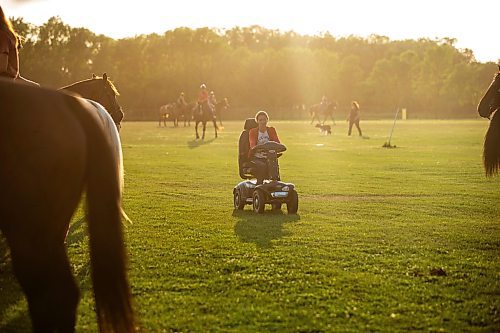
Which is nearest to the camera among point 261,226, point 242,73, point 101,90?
point 261,226

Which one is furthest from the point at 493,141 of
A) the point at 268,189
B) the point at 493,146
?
the point at 268,189

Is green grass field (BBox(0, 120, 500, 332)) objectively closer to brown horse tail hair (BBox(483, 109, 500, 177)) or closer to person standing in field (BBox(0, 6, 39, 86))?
brown horse tail hair (BBox(483, 109, 500, 177))

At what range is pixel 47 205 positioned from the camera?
4.30 metres

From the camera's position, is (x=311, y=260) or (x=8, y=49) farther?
(x=311, y=260)

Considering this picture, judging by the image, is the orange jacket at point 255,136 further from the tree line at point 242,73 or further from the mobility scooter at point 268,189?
the tree line at point 242,73

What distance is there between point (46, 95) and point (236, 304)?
2581 millimetres

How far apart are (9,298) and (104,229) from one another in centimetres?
205

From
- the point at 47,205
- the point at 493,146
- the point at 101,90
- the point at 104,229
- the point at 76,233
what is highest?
the point at 101,90

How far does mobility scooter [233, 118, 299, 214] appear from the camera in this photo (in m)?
11.2

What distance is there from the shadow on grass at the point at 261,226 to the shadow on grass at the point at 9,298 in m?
2.96

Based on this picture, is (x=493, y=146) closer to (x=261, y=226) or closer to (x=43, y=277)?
(x=261, y=226)

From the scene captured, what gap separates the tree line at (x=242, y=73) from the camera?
90125mm

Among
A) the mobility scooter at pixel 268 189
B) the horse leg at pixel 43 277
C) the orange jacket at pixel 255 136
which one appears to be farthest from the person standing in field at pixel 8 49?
the orange jacket at pixel 255 136

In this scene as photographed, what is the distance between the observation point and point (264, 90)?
4122 inches
